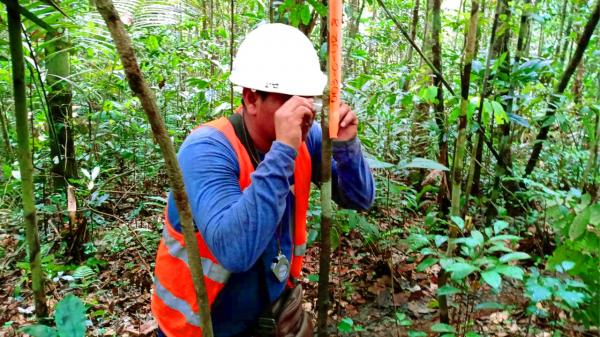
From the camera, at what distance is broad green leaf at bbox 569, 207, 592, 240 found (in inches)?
63.1

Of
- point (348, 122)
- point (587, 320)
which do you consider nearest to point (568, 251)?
point (587, 320)

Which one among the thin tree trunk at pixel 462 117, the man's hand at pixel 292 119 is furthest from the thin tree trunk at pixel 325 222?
the thin tree trunk at pixel 462 117

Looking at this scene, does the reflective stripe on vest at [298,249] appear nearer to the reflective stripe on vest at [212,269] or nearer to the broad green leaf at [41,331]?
the reflective stripe on vest at [212,269]

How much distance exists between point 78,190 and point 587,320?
356 centimetres

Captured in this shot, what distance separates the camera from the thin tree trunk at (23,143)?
1278 millimetres

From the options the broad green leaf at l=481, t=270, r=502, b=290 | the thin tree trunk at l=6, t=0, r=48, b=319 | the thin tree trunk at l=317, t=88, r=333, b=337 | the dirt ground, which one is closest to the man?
the thin tree trunk at l=317, t=88, r=333, b=337

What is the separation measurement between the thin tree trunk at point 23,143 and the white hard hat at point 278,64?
27.4 inches

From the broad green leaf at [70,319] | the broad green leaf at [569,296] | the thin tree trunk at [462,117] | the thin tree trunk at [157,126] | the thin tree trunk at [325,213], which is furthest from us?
the thin tree trunk at [462,117]

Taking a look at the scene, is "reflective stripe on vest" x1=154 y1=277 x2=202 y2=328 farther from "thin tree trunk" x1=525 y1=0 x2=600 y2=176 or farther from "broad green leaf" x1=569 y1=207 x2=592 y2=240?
"thin tree trunk" x1=525 y1=0 x2=600 y2=176

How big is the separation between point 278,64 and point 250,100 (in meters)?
0.18

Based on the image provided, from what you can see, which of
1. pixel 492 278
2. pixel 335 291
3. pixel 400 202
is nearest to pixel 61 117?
pixel 335 291

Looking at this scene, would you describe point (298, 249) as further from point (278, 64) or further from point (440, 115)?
point (440, 115)

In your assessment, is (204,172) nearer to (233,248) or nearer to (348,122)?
(233,248)

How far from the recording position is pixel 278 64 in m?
1.65
